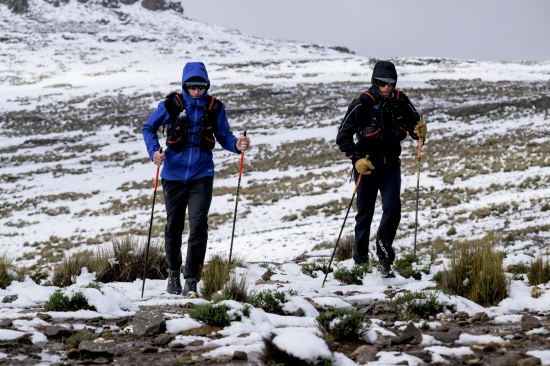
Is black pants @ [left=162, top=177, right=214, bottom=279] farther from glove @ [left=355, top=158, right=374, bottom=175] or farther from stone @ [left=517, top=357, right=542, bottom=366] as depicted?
stone @ [left=517, top=357, right=542, bottom=366]

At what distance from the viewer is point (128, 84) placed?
65812 millimetres

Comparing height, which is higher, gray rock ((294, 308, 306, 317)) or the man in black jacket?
the man in black jacket

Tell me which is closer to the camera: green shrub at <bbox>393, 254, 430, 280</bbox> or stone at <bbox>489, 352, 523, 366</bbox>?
stone at <bbox>489, 352, 523, 366</bbox>

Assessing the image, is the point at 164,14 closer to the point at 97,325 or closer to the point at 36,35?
the point at 36,35

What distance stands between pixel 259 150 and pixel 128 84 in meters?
35.8

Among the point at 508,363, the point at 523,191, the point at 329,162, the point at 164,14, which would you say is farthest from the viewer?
the point at 164,14

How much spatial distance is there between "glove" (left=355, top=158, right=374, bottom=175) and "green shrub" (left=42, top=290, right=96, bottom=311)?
329cm

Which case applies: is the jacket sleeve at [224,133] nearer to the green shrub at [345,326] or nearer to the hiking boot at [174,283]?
the hiking boot at [174,283]

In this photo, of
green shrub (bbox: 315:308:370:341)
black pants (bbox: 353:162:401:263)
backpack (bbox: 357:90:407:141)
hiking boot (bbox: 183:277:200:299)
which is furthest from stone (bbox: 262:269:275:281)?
green shrub (bbox: 315:308:370:341)

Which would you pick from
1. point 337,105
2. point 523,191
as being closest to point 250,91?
point 337,105

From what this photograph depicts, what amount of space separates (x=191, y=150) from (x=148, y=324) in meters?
2.31

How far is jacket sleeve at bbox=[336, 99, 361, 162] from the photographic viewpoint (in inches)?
254

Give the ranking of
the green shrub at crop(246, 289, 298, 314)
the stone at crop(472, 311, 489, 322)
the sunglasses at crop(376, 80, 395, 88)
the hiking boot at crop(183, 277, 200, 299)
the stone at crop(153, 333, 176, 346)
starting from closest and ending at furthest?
1. the stone at crop(153, 333, 176, 346)
2. the stone at crop(472, 311, 489, 322)
3. the green shrub at crop(246, 289, 298, 314)
4. the hiking boot at crop(183, 277, 200, 299)
5. the sunglasses at crop(376, 80, 395, 88)

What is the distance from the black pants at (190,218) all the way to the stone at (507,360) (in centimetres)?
349
